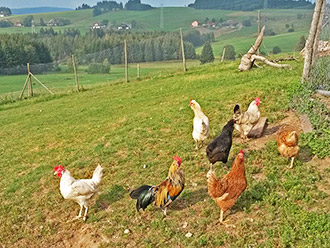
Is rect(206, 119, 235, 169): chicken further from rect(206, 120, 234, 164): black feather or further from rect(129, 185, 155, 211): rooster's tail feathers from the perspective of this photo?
rect(129, 185, 155, 211): rooster's tail feathers

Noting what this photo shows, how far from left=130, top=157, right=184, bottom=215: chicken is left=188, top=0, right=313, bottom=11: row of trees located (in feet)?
187

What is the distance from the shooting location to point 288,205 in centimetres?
531

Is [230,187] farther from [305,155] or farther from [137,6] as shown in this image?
[137,6]

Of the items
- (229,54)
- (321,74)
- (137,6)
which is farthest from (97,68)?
(137,6)

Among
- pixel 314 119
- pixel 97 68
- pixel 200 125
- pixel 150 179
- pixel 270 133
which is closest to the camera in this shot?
pixel 150 179

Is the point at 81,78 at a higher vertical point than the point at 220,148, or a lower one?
lower

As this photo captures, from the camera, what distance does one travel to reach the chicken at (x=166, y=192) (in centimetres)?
556

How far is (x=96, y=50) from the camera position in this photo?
45.7m

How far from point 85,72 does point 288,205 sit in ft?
83.5

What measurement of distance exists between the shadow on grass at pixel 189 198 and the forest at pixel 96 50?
18.1 metres

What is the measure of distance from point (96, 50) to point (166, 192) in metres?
43.0

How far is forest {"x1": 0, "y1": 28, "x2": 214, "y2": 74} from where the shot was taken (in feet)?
85.8

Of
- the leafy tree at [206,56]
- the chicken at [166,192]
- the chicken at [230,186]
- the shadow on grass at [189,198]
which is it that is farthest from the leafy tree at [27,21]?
the chicken at [230,186]

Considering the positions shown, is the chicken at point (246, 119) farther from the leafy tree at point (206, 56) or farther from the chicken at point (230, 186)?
the leafy tree at point (206, 56)
